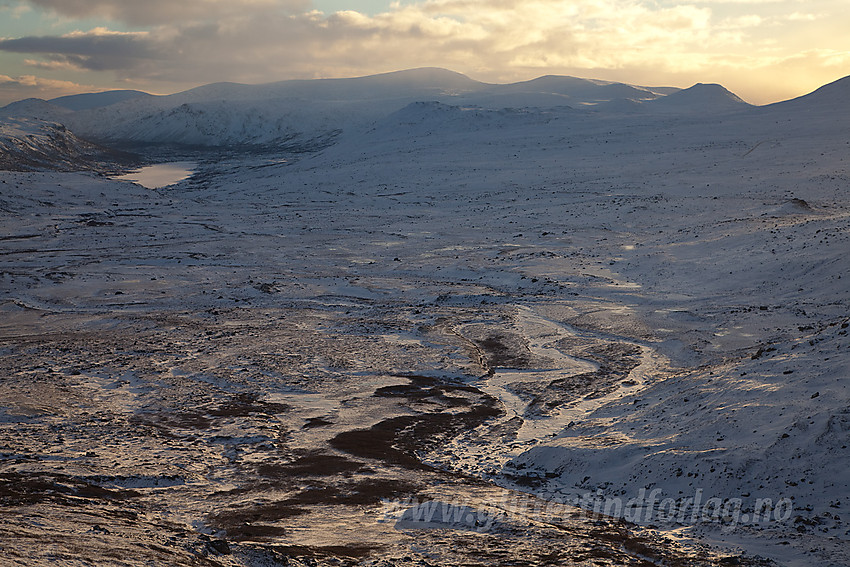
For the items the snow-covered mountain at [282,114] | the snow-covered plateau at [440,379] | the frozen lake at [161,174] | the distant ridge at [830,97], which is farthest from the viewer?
the snow-covered mountain at [282,114]

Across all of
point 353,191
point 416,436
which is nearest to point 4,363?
point 416,436

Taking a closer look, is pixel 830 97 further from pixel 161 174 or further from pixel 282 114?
pixel 282 114

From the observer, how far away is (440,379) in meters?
15.9

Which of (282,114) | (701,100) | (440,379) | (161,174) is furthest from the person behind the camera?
(282,114)

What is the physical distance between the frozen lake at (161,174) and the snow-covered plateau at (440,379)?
27.0m

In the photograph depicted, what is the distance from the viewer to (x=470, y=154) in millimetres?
64562

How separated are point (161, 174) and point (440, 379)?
7675 centimetres

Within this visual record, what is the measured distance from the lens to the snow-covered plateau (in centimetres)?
816

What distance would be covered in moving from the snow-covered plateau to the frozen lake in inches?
1064

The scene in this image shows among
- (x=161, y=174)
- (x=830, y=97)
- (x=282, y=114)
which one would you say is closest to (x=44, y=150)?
(x=161, y=174)

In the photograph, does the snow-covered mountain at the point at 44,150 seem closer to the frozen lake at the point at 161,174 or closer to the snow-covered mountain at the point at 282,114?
the frozen lake at the point at 161,174

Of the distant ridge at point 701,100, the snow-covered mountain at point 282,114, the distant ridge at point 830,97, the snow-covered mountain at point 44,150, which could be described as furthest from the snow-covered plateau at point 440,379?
the snow-covered mountain at point 282,114

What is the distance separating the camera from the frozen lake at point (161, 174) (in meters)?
73.7

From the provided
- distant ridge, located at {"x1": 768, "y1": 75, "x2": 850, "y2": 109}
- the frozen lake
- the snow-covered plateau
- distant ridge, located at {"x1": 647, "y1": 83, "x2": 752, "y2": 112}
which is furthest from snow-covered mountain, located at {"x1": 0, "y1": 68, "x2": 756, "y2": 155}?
the snow-covered plateau
